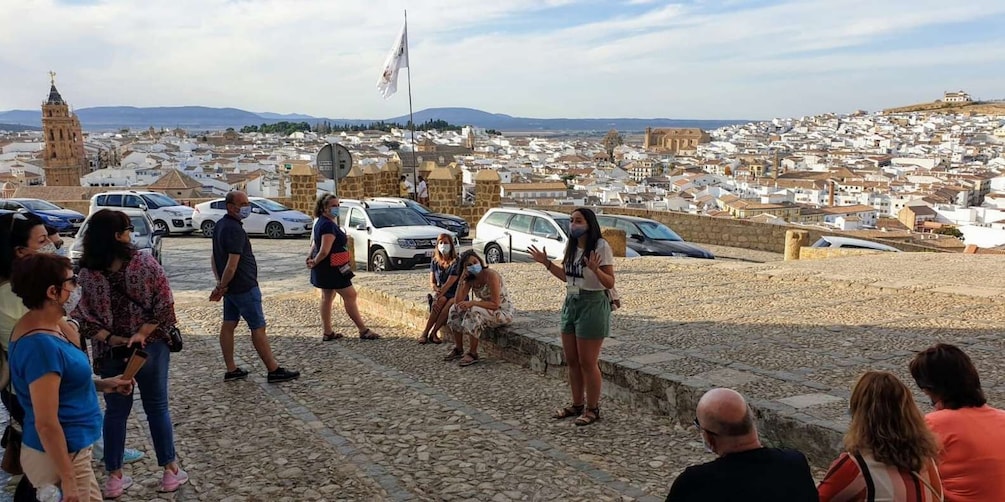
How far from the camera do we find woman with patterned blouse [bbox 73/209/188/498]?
410 cm

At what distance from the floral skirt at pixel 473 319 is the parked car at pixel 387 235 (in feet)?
20.4

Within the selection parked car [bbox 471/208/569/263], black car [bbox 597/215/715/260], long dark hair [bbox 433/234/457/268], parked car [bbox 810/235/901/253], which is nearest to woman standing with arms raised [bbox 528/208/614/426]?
long dark hair [bbox 433/234/457/268]

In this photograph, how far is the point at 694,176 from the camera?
330 feet

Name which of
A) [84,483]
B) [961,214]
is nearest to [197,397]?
[84,483]

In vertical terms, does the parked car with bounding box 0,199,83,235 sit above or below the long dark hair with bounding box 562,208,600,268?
below

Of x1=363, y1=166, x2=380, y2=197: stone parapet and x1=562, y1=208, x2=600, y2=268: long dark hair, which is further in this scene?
x1=363, y1=166, x2=380, y2=197: stone parapet

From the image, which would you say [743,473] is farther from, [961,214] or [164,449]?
[961,214]

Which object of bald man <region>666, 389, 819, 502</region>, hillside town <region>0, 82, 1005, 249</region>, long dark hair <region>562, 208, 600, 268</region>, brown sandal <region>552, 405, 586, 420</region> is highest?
long dark hair <region>562, 208, 600, 268</region>

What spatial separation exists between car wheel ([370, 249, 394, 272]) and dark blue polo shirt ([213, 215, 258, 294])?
768cm

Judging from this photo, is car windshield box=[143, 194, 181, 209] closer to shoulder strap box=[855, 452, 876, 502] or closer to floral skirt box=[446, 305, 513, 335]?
floral skirt box=[446, 305, 513, 335]

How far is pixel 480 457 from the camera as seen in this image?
4.93m

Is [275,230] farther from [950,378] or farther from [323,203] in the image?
[950,378]

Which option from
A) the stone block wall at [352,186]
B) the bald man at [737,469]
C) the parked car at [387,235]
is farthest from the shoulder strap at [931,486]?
the stone block wall at [352,186]

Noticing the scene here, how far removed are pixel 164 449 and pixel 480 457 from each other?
6.08ft
